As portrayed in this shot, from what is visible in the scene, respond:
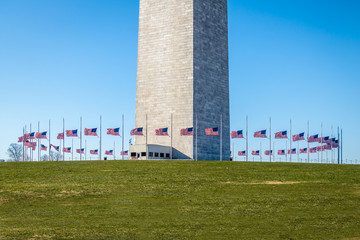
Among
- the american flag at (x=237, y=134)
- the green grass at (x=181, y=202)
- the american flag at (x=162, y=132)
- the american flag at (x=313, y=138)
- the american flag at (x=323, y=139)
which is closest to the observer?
the green grass at (x=181, y=202)

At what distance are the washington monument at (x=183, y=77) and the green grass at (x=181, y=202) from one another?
81.3ft

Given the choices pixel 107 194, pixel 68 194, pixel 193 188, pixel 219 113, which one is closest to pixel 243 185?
pixel 193 188

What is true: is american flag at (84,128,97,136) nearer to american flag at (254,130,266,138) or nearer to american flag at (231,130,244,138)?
american flag at (231,130,244,138)

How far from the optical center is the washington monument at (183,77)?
65.6m

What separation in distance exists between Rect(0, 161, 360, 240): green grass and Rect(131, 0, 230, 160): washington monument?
24770 mm

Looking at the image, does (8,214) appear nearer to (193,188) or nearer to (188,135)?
(193,188)

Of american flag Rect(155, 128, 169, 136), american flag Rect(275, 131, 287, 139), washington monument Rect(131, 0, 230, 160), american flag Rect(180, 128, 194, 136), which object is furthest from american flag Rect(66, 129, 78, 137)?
american flag Rect(275, 131, 287, 139)

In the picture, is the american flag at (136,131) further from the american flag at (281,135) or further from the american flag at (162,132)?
the american flag at (281,135)

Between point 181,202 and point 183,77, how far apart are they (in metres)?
40.4

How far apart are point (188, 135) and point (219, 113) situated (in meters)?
8.40

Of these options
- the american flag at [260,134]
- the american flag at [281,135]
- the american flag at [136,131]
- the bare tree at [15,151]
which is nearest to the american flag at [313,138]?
the american flag at [281,135]

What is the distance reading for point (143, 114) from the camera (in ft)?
228

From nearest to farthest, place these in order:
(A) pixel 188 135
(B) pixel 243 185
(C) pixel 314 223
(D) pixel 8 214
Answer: (C) pixel 314 223, (D) pixel 8 214, (B) pixel 243 185, (A) pixel 188 135

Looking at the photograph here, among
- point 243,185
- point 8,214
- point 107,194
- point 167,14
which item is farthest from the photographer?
point 167,14
